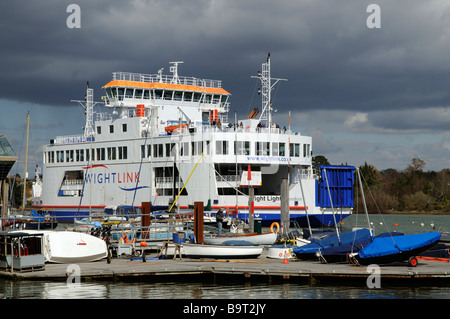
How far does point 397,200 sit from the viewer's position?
11694 cm

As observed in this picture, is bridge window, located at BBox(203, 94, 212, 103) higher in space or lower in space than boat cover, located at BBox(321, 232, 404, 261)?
higher

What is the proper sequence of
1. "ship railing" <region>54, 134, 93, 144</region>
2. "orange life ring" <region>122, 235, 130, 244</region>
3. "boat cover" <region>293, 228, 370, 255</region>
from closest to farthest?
"boat cover" <region>293, 228, 370, 255</region>, "orange life ring" <region>122, 235, 130, 244</region>, "ship railing" <region>54, 134, 93, 144</region>

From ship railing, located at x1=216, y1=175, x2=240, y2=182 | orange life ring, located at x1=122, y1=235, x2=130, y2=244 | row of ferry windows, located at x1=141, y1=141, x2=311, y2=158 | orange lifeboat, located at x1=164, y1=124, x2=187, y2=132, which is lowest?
orange life ring, located at x1=122, y1=235, x2=130, y2=244

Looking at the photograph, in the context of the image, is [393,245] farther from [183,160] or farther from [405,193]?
[405,193]

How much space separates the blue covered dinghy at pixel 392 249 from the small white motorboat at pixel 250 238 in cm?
801

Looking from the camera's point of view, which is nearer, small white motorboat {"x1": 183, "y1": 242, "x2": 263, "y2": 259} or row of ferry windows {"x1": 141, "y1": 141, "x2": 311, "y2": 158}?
small white motorboat {"x1": 183, "y1": 242, "x2": 263, "y2": 259}

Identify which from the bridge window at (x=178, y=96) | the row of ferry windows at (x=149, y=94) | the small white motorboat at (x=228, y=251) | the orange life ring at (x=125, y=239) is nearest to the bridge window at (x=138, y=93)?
the row of ferry windows at (x=149, y=94)

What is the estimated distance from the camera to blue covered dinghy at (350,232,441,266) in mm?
25312

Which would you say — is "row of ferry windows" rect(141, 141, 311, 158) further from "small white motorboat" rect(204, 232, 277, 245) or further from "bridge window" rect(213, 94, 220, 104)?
"small white motorboat" rect(204, 232, 277, 245)

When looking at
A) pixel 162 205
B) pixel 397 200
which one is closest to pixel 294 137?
pixel 162 205

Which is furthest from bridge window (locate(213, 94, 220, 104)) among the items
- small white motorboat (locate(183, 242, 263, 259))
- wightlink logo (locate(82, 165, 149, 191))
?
small white motorboat (locate(183, 242, 263, 259))

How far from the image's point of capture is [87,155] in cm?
6319

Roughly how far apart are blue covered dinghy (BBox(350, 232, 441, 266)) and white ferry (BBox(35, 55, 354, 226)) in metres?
16.4
